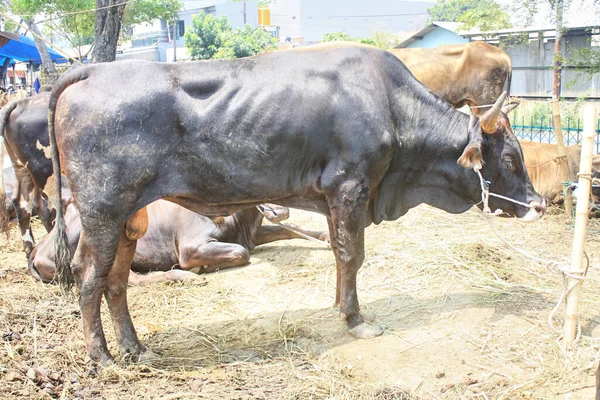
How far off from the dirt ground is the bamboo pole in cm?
18

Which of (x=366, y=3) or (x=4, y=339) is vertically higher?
(x=366, y=3)

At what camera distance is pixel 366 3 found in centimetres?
6944

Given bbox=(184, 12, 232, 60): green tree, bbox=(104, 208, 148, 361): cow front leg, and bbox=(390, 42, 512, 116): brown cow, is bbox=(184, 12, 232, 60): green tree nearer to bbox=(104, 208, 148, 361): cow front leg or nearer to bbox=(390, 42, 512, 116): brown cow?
bbox=(390, 42, 512, 116): brown cow

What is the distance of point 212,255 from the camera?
687cm

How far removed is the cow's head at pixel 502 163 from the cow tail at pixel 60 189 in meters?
2.97

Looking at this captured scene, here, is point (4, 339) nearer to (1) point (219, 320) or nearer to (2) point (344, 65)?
(1) point (219, 320)

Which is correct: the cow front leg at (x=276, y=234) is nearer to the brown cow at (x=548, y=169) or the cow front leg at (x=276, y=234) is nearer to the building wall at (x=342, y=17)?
the brown cow at (x=548, y=169)

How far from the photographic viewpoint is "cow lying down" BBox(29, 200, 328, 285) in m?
6.69

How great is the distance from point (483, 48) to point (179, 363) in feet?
25.4

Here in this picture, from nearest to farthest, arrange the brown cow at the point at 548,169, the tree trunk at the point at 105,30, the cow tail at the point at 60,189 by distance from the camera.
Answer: the cow tail at the point at 60,189, the brown cow at the point at 548,169, the tree trunk at the point at 105,30

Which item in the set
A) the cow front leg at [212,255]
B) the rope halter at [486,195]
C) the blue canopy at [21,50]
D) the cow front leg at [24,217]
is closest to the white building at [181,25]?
the blue canopy at [21,50]

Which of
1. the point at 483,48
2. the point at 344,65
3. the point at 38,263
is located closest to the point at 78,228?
the point at 38,263

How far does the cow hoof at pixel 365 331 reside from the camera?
4.89m

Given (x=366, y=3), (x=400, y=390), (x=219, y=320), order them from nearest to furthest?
(x=400, y=390)
(x=219, y=320)
(x=366, y=3)
